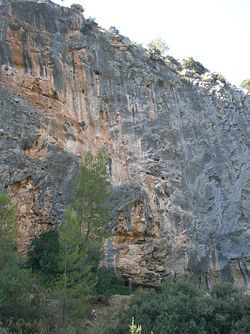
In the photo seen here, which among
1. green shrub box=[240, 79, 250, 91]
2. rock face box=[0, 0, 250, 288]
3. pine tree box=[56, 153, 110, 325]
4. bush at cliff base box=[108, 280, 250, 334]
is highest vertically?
green shrub box=[240, 79, 250, 91]

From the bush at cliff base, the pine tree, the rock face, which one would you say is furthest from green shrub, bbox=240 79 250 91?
the bush at cliff base

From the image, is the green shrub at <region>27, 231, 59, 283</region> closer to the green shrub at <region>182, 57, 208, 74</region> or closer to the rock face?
the rock face

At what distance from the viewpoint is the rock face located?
20.9 meters

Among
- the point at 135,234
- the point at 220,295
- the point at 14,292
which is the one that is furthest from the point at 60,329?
the point at 135,234

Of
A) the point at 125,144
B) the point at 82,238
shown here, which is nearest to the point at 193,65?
the point at 125,144

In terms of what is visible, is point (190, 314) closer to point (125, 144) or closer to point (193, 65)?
point (125, 144)

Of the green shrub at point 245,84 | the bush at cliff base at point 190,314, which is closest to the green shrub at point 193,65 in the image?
the green shrub at point 245,84

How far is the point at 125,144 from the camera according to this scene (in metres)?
24.5

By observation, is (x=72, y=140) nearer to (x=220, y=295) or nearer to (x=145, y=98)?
(x=145, y=98)

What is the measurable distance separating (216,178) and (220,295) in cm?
1256

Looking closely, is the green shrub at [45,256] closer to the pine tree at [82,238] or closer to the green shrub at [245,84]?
the pine tree at [82,238]

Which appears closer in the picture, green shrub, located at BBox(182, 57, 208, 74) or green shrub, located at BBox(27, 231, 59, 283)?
green shrub, located at BBox(27, 231, 59, 283)

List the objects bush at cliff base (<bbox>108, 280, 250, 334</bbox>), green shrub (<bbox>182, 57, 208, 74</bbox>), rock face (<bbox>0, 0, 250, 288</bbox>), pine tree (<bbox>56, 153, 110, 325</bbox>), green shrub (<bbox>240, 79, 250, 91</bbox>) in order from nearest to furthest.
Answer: bush at cliff base (<bbox>108, 280, 250, 334</bbox>)
pine tree (<bbox>56, 153, 110, 325</bbox>)
rock face (<bbox>0, 0, 250, 288</bbox>)
green shrub (<bbox>182, 57, 208, 74</bbox>)
green shrub (<bbox>240, 79, 250, 91</bbox>)

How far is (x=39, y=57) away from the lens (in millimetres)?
23609
